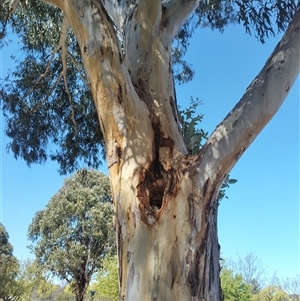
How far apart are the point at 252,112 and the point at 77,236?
635 inches

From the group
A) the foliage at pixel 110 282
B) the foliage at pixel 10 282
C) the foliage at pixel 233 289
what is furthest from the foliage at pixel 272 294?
the foliage at pixel 10 282

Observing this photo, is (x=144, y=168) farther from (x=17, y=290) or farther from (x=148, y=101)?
(x=17, y=290)

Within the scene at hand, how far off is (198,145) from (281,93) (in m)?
1.01

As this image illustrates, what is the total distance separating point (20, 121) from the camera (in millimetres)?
5758

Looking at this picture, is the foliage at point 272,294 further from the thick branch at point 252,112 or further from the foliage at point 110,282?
the thick branch at point 252,112

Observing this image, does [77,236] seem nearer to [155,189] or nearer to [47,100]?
[47,100]

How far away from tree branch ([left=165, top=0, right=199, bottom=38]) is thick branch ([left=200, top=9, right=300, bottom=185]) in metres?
1.01

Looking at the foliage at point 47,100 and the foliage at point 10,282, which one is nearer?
the foliage at point 47,100

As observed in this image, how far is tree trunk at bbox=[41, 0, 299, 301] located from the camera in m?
1.90

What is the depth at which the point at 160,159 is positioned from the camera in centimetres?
228

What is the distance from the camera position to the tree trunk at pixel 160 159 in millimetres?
1898

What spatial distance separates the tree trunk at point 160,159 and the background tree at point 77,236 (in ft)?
48.4

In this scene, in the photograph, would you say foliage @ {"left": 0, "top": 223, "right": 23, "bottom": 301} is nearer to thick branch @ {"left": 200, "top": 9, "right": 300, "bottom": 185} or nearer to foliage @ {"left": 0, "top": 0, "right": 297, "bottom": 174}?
foliage @ {"left": 0, "top": 0, "right": 297, "bottom": 174}

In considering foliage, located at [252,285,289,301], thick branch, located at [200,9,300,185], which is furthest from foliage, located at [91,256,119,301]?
thick branch, located at [200,9,300,185]
